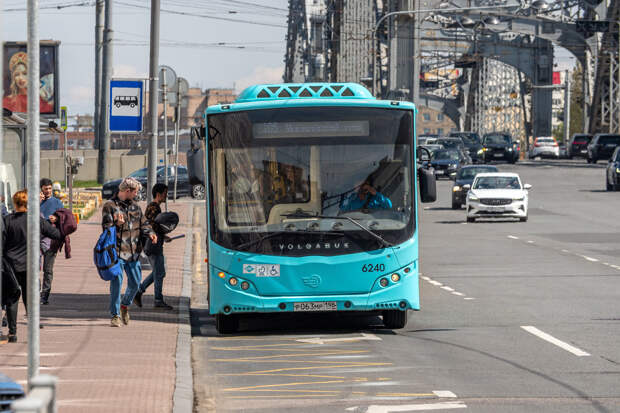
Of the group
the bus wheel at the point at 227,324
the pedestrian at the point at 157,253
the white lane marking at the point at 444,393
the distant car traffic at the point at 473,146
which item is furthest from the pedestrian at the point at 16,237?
the distant car traffic at the point at 473,146

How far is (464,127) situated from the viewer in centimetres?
13538

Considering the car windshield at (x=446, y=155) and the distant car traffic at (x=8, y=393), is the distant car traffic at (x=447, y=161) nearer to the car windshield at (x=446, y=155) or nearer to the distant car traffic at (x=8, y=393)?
the car windshield at (x=446, y=155)

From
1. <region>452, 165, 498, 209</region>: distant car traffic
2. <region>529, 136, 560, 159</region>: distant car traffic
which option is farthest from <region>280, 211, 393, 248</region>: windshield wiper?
<region>529, 136, 560, 159</region>: distant car traffic

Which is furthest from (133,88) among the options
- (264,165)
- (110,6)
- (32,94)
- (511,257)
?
(110,6)

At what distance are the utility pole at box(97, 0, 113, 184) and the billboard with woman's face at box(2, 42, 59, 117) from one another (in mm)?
1657

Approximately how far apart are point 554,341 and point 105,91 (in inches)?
1213

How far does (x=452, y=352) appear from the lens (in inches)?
441

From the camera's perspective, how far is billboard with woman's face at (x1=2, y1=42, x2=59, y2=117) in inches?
1458

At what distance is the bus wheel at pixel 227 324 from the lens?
43.4 feet

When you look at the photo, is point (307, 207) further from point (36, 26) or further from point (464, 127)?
point (464, 127)

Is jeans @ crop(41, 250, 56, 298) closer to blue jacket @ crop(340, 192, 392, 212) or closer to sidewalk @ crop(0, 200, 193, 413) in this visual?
sidewalk @ crop(0, 200, 193, 413)

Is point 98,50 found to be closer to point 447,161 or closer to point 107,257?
point 447,161

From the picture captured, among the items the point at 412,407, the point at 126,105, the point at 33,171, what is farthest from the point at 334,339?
the point at 126,105

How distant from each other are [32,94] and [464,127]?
430 ft
